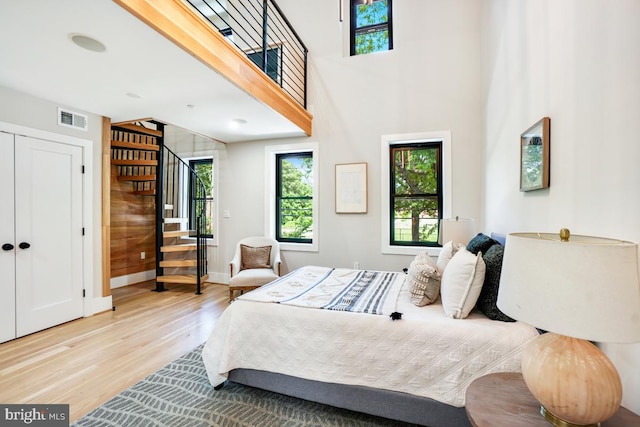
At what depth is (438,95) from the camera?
3812mm

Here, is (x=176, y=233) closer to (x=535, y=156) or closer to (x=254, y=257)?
(x=254, y=257)

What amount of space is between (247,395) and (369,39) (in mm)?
4641

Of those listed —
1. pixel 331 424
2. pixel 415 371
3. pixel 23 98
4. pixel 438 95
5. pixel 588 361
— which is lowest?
pixel 331 424

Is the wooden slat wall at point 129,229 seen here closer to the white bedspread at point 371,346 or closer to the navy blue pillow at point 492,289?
the white bedspread at point 371,346

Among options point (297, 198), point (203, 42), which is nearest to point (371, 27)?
point (297, 198)

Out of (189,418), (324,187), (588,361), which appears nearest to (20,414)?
(189,418)

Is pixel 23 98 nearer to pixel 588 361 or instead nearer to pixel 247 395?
pixel 247 395

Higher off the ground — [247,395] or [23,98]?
[23,98]

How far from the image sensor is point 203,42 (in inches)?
90.1

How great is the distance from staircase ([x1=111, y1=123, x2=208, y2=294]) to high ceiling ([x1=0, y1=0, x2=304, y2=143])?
1014mm

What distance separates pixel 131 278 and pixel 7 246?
239 centimetres

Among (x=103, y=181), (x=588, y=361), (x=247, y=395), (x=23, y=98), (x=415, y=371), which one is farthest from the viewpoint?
(x=103, y=181)

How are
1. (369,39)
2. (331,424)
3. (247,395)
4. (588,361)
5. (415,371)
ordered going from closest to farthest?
(588,361) < (415,371) < (331,424) < (247,395) < (369,39)

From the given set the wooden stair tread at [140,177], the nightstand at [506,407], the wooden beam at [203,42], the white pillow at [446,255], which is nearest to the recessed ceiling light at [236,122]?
the wooden beam at [203,42]
